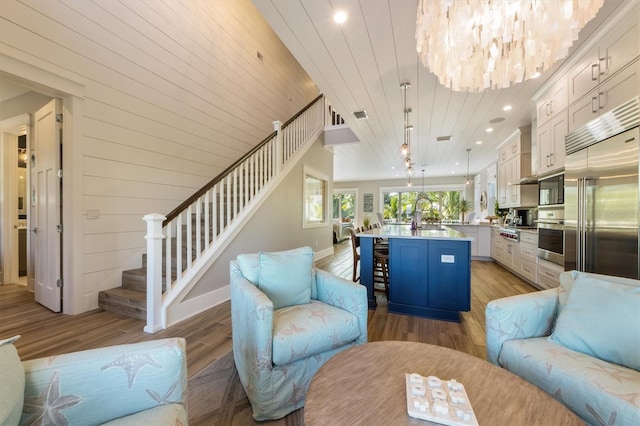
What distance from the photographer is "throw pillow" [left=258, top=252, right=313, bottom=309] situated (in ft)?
6.21

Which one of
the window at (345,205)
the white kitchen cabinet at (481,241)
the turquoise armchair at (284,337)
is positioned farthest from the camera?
Result: the window at (345,205)

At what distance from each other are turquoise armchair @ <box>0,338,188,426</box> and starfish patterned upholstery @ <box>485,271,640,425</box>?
1596mm

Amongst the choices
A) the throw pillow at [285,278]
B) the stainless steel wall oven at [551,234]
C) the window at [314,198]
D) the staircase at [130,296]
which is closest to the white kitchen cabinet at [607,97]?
the stainless steel wall oven at [551,234]

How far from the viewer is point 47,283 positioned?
2.83 meters

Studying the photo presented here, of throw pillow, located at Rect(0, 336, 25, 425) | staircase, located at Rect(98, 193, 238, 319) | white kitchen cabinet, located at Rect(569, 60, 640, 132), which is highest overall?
white kitchen cabinet, located at Rect(569, 60, 640, 132)

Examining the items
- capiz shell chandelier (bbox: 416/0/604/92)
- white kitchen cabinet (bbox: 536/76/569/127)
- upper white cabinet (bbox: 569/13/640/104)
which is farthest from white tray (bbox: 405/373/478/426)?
white kitchen cabinet (bbox: 536/76/569/127)

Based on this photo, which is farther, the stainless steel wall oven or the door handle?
the stainless steel wall oven

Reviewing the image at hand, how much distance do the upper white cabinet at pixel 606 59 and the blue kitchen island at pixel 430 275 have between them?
1.92 meters

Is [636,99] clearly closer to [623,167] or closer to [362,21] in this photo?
[623,167]

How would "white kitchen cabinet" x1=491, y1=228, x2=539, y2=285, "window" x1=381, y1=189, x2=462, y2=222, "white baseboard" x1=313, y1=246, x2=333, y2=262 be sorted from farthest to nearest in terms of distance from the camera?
"window" x1=381, y1=189, x2=462, y2=222, "white baseboard" x1=313, y1=246, x2=333, y2=262, "white kitchen cabinet" x1=491, y1=228, x2=539, y2=285

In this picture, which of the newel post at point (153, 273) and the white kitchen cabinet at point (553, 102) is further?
the white kitchen cabinet at point (553, 102)

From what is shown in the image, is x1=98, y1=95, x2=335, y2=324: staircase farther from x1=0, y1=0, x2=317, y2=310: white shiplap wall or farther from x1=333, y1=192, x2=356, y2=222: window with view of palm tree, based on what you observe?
x1=333, y1=192, x2=356, y2=222: window with view of palm tree

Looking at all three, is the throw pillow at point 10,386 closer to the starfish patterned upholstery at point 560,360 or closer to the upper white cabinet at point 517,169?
the starfish patterned upholstery at point 560,360

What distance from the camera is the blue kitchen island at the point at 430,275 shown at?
2799mm
